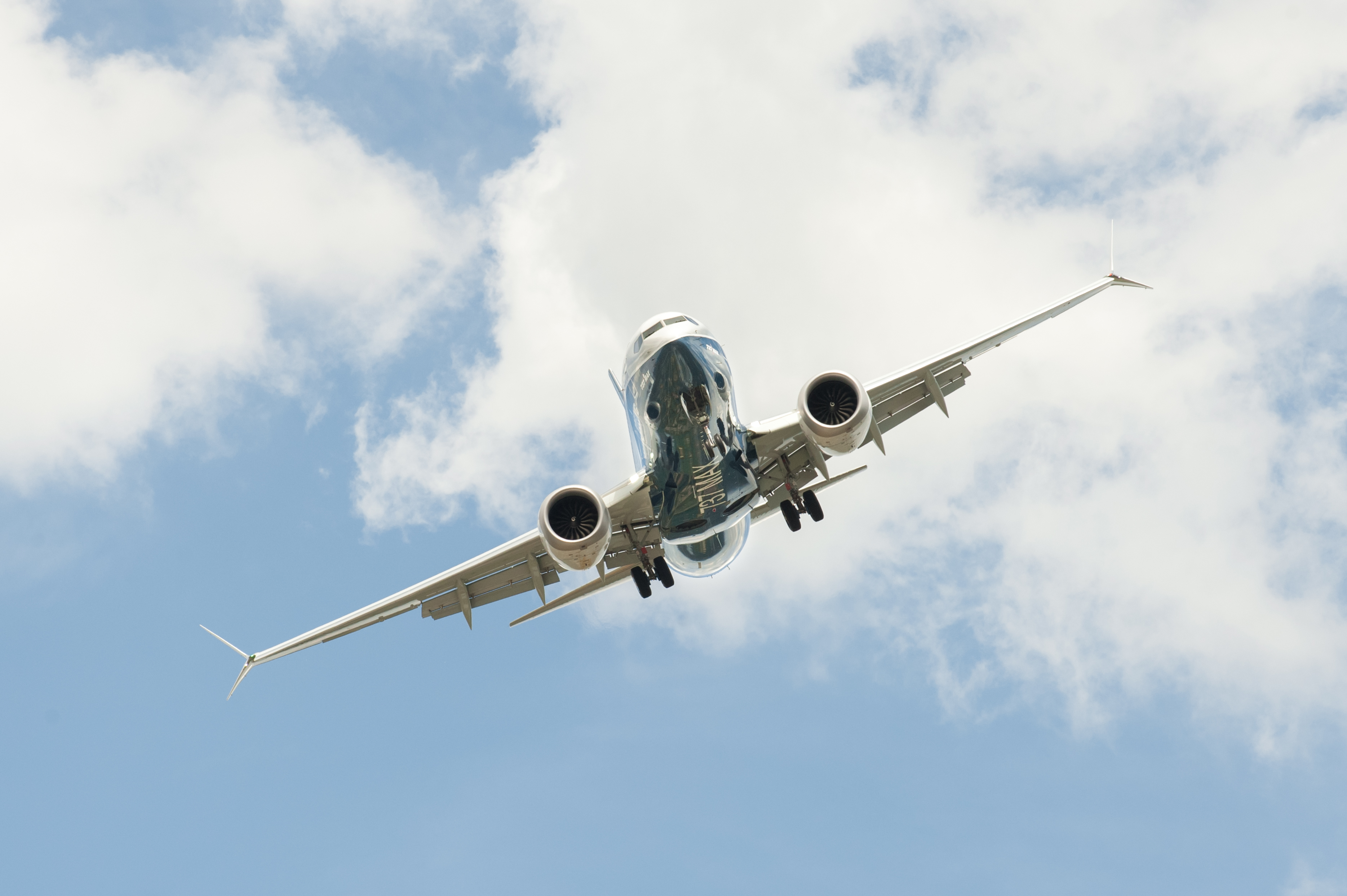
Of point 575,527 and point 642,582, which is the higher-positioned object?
point 642,582

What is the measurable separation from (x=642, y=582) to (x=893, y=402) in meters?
8.60

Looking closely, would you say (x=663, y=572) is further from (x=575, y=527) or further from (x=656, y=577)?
(x=575, y=527)

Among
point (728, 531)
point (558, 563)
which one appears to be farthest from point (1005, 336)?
point (558, 563)

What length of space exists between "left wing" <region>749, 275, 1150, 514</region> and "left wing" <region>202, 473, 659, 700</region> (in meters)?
3.37

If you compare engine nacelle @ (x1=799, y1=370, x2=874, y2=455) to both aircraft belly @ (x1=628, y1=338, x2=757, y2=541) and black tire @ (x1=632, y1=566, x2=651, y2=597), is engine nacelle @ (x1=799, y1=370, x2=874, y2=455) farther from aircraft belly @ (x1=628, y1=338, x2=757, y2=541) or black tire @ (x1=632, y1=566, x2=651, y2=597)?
black tire @ (x1=632, y1=566, x2=651, y2=597)

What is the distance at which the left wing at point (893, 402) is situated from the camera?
26609mm

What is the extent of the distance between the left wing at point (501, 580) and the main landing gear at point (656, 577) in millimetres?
479

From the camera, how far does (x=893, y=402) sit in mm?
28828

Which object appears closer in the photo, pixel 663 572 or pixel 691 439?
pixel 691 439

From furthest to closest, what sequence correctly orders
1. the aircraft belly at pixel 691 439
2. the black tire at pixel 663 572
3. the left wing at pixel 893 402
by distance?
the black tire at pixel 663 572 < the left wing at pixel 893 402 < the aircraft belly at pixel 691 439

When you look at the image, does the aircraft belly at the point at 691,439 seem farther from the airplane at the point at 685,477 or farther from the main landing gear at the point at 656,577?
the main landing gear at the point at 656,577

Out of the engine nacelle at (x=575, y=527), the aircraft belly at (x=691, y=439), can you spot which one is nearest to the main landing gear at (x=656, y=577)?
the aircraft belly at (x=691, y=439)

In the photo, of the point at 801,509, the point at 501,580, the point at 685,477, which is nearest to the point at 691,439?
the point at 685,477

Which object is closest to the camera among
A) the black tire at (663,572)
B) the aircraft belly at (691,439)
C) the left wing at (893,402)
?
the aircraft belly at (691,439)
